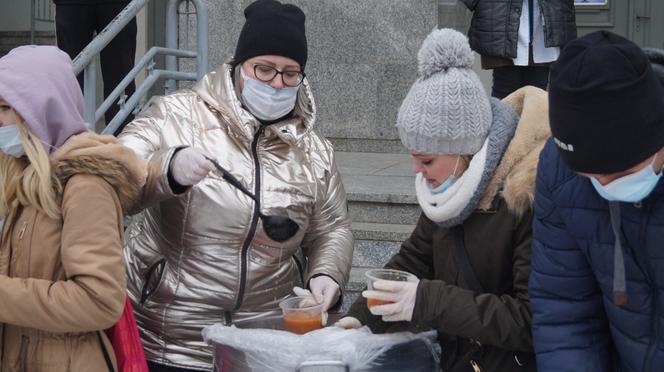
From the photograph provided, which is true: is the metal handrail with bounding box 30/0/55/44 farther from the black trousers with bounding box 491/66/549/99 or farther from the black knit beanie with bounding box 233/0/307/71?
the black knit beanie with bounding box 233/0/307/71

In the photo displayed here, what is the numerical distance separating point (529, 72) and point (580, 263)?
319 centimetres

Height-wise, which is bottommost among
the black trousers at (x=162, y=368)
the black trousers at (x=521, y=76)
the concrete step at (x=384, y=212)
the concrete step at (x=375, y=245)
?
the concrete step at (x=375, y=245)

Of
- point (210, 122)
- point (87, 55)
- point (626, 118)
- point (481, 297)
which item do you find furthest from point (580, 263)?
point (87, 55)

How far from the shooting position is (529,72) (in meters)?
5.36

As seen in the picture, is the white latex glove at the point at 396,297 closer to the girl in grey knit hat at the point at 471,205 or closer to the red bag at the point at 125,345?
the girl in grey knit hat at the point at 471,205

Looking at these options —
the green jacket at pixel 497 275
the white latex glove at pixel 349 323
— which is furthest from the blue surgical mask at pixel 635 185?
the white latex glove at pixel 349 323

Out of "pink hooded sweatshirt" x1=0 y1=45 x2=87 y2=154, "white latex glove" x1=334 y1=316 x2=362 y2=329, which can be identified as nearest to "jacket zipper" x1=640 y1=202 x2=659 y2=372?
"white latex glove" x1=334 y1=316 x2=362 y2=329

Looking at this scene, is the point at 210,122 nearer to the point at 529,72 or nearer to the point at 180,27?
the point at 529,72

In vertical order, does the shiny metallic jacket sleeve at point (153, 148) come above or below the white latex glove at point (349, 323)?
above

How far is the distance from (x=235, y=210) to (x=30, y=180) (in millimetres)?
777

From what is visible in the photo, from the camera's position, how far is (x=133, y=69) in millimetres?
4859

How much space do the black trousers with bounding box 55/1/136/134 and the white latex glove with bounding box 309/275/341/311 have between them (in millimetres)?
2949

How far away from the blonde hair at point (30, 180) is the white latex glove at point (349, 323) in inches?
35.2

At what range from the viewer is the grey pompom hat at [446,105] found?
255cm
